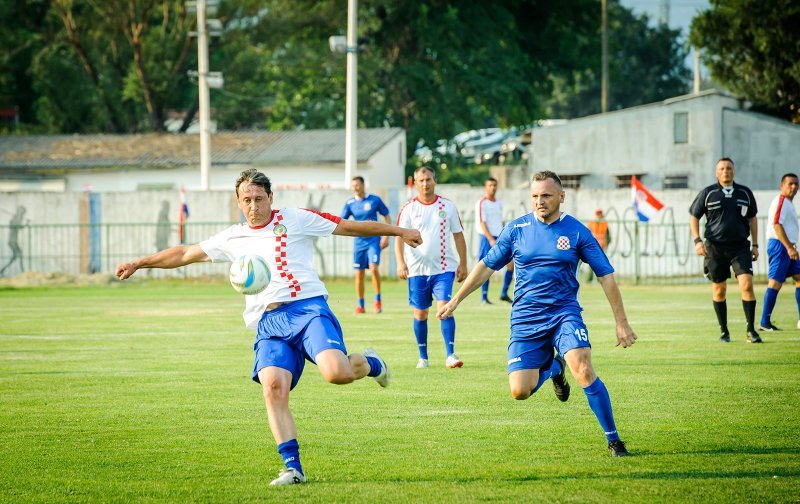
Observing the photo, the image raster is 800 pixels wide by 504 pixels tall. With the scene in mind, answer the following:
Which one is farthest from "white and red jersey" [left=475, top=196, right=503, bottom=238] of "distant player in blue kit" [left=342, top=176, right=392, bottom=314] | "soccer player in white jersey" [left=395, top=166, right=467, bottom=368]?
"soccer player in white jersey" [left=395, top=166, right=467, bottom=368]

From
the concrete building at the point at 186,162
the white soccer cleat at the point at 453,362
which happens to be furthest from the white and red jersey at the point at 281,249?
the concrete building at the point at 186,162

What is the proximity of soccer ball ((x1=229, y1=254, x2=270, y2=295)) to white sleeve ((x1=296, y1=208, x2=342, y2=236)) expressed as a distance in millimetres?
483

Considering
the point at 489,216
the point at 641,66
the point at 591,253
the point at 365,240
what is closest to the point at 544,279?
the point at 591,253

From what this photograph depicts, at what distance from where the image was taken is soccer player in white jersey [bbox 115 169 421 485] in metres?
7.45

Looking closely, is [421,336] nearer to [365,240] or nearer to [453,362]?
[453,362]

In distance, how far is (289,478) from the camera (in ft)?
23.8

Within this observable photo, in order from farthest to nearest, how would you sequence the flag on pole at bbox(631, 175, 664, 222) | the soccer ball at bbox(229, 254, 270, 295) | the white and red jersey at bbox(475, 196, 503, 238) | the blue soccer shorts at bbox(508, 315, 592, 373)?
1. the flag on pole at bbox(631, 175, 664, 222)
2. the white and red jersey at bbox(475, 196, 503, 238)
3. the blue soccer shorts at bbox(508, 315, 592, 373)
4. the soccer ball at bbox(229, 254, 270, 295)

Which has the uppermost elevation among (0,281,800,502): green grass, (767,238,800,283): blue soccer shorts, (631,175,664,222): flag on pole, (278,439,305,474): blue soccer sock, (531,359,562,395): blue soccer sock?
(631,175,664,222): flag on pole

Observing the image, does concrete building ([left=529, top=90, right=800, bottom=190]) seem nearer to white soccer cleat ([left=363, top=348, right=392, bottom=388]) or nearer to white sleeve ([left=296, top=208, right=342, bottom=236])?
white soccer cleat ([left=363, top=348, right=392, bottom=388])

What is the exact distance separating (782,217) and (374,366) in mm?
10389

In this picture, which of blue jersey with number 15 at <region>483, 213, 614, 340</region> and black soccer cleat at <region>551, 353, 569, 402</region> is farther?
black soccer cleat at <region>551, 353, 569, 402</region>

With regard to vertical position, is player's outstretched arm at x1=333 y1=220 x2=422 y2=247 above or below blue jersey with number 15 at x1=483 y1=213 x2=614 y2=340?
above

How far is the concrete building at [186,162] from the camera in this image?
51.1m

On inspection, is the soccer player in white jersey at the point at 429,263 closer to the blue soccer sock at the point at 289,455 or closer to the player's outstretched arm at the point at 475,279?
the player's outstretched arm at the point at 475,279
